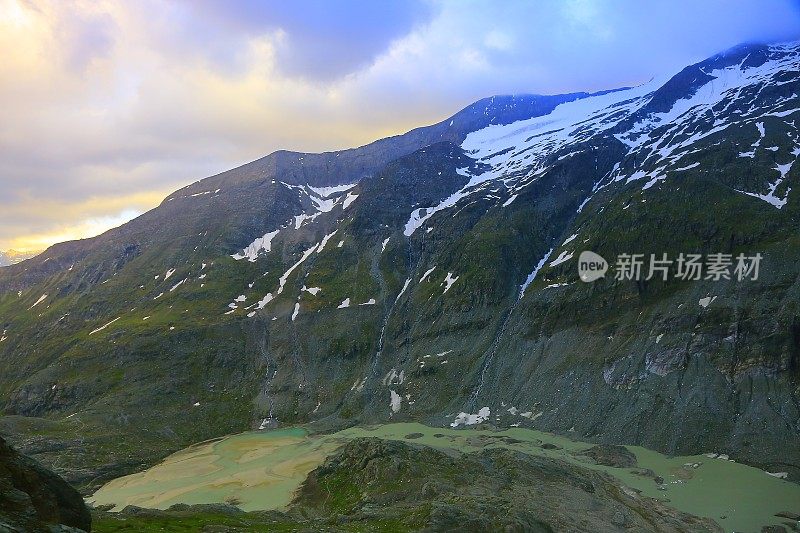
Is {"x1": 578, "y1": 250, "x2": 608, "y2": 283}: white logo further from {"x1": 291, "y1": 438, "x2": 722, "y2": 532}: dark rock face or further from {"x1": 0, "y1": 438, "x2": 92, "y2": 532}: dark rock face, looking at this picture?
{"x1": 0, "y1": 438, "x2": 92, "y2": 532}: dark rock face

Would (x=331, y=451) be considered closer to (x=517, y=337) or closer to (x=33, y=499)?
(x=517, y=337)

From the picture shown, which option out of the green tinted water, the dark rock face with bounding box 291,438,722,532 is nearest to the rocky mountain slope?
the green tinted water

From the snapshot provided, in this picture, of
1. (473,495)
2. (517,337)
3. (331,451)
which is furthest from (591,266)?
(473,495)

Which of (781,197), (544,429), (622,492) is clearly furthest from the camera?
(781,197)

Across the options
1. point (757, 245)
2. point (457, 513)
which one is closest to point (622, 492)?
point (457, 513)

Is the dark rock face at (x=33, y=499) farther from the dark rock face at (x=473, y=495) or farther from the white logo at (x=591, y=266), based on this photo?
the white logo at (x=591, y=266)

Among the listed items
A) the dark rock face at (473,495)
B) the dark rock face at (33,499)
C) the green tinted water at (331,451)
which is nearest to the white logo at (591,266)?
the green tinted water at (331,451)

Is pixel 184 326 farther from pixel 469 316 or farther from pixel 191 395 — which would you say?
pixel 469 316
